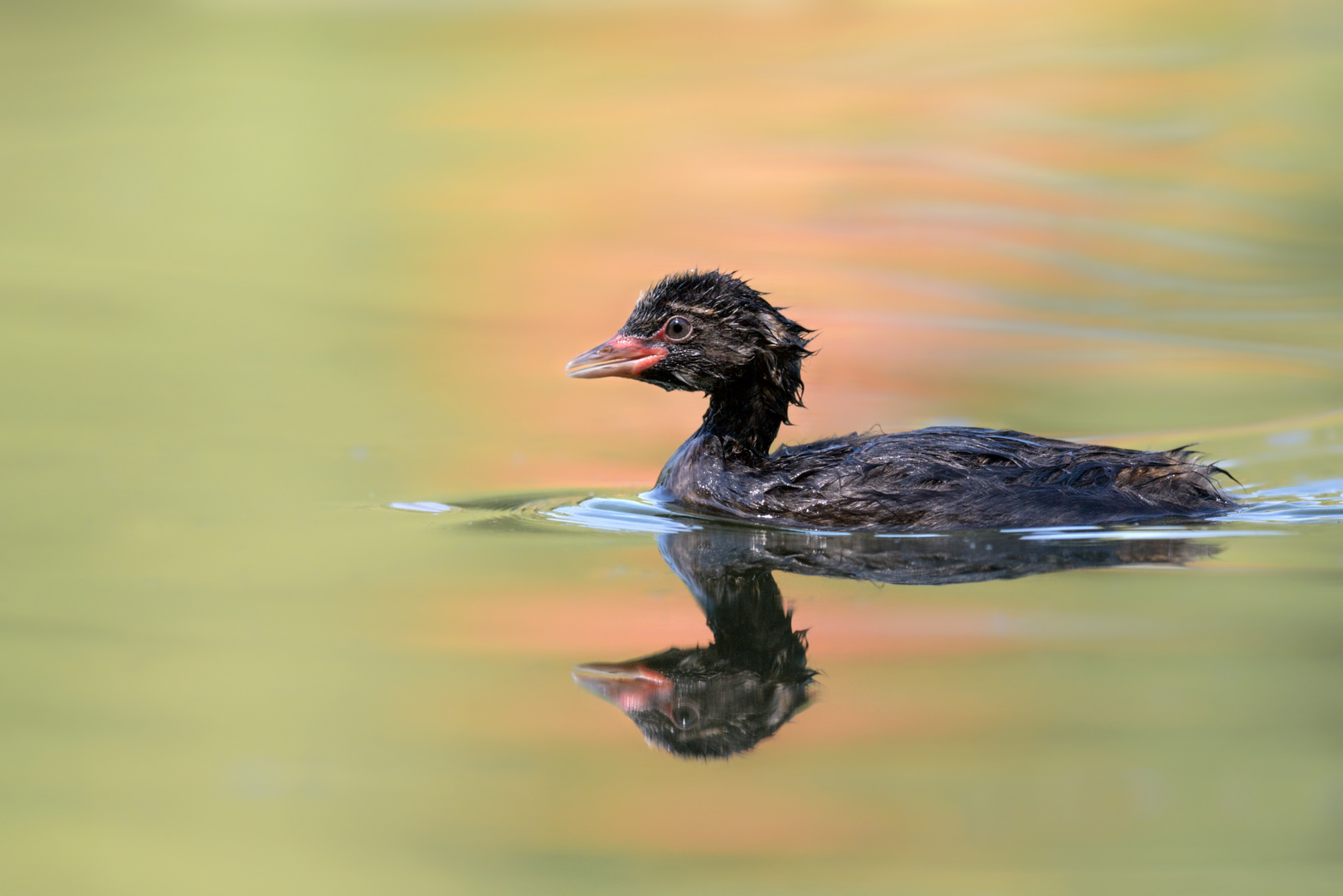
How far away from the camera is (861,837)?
368 centimetres

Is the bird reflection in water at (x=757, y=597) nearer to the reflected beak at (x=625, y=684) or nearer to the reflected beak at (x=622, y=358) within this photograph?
the reflected beak at (x=625, y=684)

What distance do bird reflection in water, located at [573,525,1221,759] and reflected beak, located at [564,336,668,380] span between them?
1.02m

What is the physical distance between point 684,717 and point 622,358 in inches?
133

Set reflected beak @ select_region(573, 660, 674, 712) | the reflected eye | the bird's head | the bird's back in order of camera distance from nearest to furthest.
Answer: the reflected eye < reflected beak @ select_region(573, 660, 674, 712) < the bird's back < the bird's head

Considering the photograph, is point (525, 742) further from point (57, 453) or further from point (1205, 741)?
point (57, 453)

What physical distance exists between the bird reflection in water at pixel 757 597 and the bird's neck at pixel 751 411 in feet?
2.20

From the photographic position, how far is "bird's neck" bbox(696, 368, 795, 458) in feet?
24.9

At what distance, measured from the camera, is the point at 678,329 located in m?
7.59

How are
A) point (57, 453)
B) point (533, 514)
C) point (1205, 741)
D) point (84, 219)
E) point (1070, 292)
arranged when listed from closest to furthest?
point (1205, 741)
point (533, 514)
point (57, 453)
point (1070, 292)
point (84, 219)

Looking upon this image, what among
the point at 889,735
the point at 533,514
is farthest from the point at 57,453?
the point at 889,735

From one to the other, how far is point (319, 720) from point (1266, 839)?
2659 mm

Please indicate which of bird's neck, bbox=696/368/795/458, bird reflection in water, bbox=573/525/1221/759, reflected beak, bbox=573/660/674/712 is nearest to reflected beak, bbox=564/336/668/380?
bird's neck, bbox=696/368/795/458

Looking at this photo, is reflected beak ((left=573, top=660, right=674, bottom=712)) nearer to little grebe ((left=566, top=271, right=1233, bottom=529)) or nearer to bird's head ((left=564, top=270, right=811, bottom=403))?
little grebe ((left=566, top=271, right=1233, bottom=529))

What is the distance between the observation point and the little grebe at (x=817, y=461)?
6.86 m
